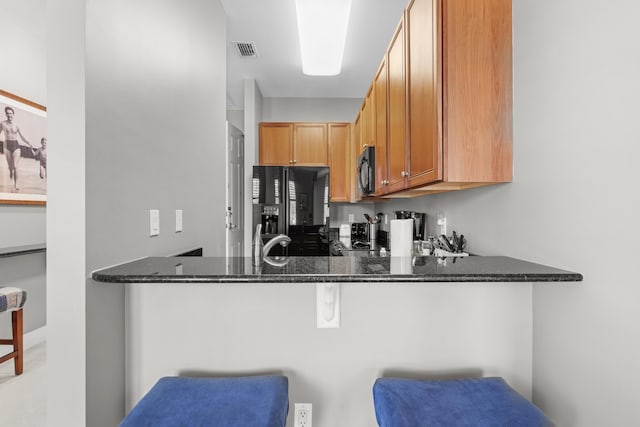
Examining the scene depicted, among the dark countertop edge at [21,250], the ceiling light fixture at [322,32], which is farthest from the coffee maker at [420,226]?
the dark countertop edge at [21,250]

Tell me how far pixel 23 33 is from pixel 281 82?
8.03 ft

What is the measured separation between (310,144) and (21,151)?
2.94 meters

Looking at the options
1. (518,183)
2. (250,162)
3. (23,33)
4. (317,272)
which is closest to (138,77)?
(317,272)

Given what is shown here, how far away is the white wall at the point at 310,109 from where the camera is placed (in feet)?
15.9

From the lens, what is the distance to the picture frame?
283cm

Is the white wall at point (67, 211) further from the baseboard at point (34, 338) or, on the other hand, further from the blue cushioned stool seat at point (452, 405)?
the baseboard at point (34, 338)

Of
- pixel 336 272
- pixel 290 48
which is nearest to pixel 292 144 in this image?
pixel 290 48

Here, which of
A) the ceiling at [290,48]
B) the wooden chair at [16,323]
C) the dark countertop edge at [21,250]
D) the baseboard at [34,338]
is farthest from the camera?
the baseboard at [34,338]

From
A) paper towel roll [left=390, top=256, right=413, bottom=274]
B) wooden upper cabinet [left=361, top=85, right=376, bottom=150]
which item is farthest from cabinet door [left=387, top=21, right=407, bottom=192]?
paper towel roll [left=390, top=256, right=413, bottom=274]

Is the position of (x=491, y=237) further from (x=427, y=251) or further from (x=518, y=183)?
(x=427, y=251)

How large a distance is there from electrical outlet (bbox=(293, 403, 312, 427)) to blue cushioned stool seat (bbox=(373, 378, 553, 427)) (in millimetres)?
397

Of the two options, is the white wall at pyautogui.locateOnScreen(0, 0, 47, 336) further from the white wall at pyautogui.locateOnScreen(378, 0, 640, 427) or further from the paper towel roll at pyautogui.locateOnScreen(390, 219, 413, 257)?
the white wall at pyautogui.locateOnScreen(378, 0, 640, 427)

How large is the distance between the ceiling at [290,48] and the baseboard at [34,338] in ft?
10.3

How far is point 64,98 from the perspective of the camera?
1138 mm
